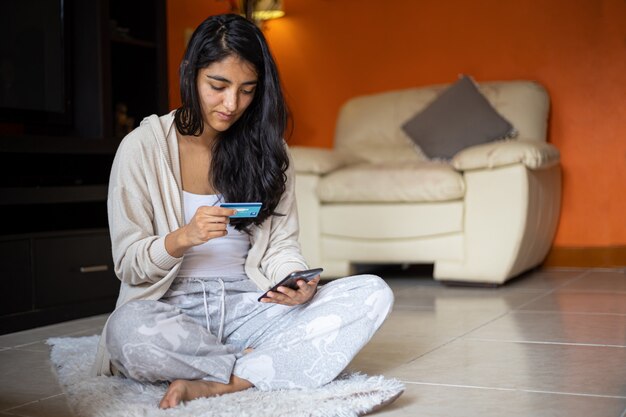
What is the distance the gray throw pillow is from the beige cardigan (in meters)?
2.35

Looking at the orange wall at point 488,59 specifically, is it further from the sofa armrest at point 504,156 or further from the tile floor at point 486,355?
the tile floor at point 486,355

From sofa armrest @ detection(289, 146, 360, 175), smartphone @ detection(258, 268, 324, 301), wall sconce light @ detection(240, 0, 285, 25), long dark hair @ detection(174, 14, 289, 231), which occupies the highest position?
wall sconce light @ detection(240, 0, 285, 25)

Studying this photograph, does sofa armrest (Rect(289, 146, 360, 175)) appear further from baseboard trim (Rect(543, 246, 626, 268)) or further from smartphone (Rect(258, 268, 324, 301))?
smartphone (Rect(258, 268, 324, 301))

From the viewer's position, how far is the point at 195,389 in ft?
5.63

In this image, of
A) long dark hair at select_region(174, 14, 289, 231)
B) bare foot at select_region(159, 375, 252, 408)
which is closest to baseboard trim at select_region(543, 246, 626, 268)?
long dark hair at select_region(174, 14, 289, 231)

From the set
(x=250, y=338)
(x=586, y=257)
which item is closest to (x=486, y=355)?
(x=250, y=338)

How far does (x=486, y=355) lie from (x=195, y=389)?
0.89 metres

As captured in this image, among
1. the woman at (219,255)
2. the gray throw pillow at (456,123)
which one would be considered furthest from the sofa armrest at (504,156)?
the woman at (219,255)

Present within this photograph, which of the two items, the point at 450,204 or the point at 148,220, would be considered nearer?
the point at 148,220

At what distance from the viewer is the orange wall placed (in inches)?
169

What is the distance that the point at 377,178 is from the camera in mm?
3846

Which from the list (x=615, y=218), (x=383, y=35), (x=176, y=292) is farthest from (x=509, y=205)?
(x=176, y=292)

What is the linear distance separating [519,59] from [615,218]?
98cm

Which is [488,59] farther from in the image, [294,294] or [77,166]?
[294,294]
